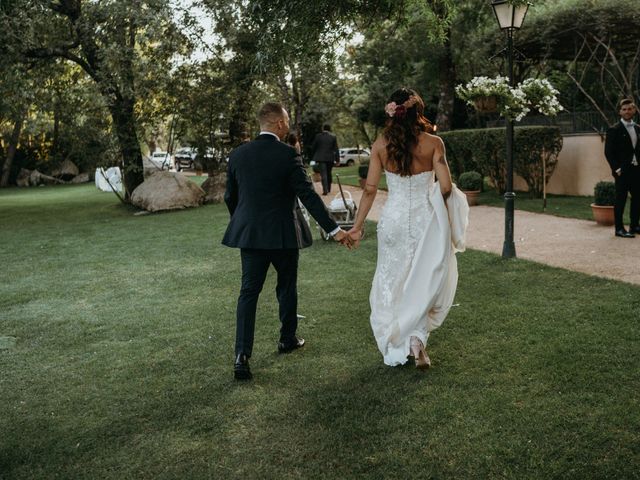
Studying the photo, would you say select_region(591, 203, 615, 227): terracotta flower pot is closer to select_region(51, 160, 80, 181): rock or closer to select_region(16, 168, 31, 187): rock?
select_region(16, 168, 31, 187): rock

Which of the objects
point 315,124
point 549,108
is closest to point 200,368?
point 549,108

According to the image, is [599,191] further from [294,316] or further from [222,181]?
[222,181]

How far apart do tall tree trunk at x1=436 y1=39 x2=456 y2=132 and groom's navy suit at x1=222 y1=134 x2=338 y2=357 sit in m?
17.1

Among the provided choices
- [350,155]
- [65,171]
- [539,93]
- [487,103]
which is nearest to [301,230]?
[487,103]

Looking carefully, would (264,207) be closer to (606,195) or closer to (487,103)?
(487,103)

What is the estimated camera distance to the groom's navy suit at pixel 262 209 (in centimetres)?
478

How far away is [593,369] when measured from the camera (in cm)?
462

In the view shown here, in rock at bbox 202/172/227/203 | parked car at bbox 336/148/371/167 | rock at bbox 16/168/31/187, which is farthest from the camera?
parked car at bbox 336/148/371/167

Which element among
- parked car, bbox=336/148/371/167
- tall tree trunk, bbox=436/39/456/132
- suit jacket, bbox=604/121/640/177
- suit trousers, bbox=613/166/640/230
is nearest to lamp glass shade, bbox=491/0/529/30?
suit jacket, bbox=604/121/640/177

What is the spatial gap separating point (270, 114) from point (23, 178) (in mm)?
40055

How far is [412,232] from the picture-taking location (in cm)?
503

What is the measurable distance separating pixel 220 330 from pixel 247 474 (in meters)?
2.83

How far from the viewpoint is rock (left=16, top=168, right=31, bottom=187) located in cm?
4000

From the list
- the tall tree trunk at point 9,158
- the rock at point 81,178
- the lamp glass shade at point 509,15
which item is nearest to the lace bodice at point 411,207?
the lamp glass shade at point 509,15
